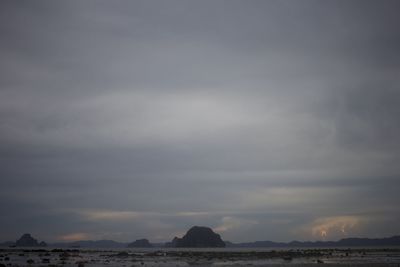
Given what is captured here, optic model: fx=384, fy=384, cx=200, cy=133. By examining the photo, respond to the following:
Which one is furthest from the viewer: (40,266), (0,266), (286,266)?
(286,266)

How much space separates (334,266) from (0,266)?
56.3 metres

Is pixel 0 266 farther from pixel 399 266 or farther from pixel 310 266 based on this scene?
pixel 399 266

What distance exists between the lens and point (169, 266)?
234 ft

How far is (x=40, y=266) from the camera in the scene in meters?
64.5

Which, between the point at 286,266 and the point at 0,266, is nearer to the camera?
the point at 0,266

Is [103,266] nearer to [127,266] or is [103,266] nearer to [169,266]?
[127,266]

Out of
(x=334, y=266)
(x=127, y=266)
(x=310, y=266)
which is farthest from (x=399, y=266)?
(x=127, y=266)

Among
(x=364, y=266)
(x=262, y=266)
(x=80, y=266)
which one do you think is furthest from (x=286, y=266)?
(x=80, y=266)

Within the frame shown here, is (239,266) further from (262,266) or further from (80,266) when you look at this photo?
(80,266)

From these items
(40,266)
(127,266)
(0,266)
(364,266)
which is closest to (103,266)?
(127,266)

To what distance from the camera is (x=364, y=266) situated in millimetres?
68000

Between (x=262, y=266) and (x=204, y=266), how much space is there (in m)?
10.7

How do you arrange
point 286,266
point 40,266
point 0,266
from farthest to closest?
point 286,266 → point 40,266 → point 0,266

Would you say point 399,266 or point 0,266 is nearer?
point 0,266
